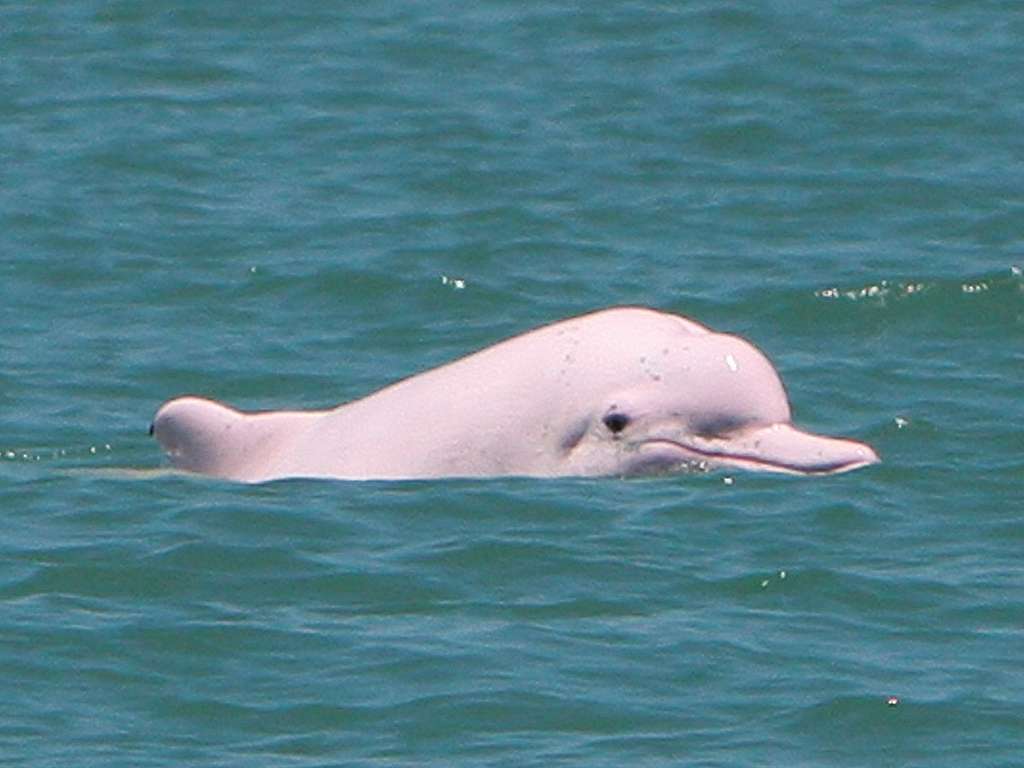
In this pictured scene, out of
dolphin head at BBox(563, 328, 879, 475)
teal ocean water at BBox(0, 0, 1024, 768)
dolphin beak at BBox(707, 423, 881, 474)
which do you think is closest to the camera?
teal ocean water at BBox(0, 0, 1024, 768)

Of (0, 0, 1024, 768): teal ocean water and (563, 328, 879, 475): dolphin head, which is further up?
(563, 328, 879, 475): dolphin head

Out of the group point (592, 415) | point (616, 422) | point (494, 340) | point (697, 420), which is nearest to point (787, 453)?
point (697, 420)

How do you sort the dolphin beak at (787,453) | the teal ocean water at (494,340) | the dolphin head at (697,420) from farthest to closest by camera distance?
the dolphin head at (697,420)
the dolphin beak at (787,453)
the teal ocean water at (494,340)

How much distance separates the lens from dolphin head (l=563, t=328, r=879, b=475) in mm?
17062

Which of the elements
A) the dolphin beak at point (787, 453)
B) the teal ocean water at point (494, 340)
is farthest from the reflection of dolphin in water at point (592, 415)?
the teal ocean water at point (494, 340)

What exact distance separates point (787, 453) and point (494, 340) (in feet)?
19.0

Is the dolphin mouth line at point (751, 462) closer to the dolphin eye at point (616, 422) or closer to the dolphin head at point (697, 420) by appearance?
the dolphin head at point (697, 420)

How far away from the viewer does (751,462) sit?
17.1 meters

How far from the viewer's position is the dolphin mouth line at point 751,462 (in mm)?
16953

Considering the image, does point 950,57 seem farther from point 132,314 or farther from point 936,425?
point 936,425

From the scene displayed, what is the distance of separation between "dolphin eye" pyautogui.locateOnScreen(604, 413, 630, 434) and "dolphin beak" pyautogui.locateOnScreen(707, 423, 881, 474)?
473 millimetres

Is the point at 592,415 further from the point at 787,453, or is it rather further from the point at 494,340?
the point at 494,340

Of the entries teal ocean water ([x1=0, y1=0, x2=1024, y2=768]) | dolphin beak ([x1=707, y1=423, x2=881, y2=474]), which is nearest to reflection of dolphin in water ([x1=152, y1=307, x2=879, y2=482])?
dolphin beak ([x1=707, y1=423, x2=881, y2=474])

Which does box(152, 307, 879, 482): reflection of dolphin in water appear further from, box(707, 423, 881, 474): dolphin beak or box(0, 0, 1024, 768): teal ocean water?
box(0, 0, 1024, 768): teal ocean water
